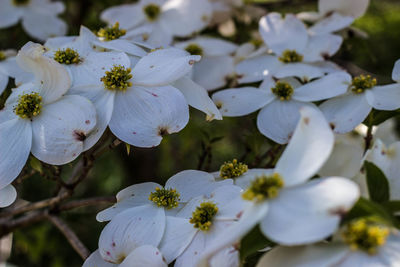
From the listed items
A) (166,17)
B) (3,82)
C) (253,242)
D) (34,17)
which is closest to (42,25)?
(34,17)

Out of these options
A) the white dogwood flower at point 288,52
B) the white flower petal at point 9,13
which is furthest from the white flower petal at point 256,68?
the white flower petal at point 9,13

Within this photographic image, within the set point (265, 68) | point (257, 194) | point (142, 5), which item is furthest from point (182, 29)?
point (257, 194)

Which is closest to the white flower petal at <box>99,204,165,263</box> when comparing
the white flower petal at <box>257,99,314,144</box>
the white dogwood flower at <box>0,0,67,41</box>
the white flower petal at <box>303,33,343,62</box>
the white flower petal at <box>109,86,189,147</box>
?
the white flower petal at <box>109,86,189,147</box>

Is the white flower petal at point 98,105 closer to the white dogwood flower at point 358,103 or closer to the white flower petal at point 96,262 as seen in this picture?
the white flower petal at point 96,262

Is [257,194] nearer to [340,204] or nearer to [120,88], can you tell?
[340,204]

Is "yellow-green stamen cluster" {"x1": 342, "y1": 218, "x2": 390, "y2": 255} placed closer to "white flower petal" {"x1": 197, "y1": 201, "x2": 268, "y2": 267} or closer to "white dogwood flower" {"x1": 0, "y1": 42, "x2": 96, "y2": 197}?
"white flower petal" {"x1": 197, "y1": 201, "x2": 268, "y2": 267}

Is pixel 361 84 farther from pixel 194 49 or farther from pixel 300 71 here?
pixel 194 49
